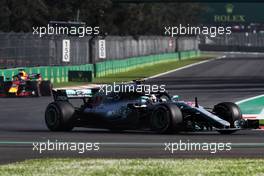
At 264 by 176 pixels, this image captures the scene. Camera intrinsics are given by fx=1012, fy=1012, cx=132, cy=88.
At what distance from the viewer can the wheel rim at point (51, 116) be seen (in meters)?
22.5

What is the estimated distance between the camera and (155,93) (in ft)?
73.3

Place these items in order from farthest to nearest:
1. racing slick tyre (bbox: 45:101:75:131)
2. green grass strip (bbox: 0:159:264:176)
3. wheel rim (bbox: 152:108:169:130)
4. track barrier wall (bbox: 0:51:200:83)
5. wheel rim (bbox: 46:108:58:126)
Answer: track barrier wall (bbox: 0:51:200:83)
wheel rim (bbox: 46:108:58:126)
racing slick tyre (bbox: 45:101:75:131)
wheel rim (bbox: 152:108:169:130)
green grass strip (bbox: 0:159:264:176)

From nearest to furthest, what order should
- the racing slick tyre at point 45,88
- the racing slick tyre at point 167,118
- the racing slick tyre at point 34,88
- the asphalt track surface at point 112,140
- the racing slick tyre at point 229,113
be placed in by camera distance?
the asphalt track surface at point 112,140 → the racing slick tyre at point 167,118 → the racing slick tyre at point 229,113 → the racing slick tyre at point 34,88 → the racing slick tyre at point 45,88

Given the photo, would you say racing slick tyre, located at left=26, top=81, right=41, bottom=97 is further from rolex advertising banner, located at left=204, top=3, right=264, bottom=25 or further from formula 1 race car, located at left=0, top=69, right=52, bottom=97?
rolex advertising banner, located at left=204, top=3, right=264, bottom=25

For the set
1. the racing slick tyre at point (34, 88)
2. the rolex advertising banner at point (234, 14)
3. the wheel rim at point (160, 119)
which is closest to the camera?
the wheel rim at point (160, 119)

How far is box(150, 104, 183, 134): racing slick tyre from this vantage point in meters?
20.8

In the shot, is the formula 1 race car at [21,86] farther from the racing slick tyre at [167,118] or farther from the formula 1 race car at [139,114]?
the racing slick tyre at [167,118]

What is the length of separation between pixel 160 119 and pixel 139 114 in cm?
78

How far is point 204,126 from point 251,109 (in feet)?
23.8

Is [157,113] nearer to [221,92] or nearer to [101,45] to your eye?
[221,92]

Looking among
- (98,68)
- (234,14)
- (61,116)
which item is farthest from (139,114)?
(234,14)

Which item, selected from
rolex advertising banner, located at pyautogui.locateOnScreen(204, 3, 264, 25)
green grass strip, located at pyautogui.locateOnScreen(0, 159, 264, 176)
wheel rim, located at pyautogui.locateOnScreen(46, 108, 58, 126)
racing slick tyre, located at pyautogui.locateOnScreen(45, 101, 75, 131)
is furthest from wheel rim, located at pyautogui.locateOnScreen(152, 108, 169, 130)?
rolex advertising banner, located at pyautogui.locateOnScreen(204, 3, 264, 25)

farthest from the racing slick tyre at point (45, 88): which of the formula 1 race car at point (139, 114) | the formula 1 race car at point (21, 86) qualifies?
the formula 1 race car at point (139, 114)

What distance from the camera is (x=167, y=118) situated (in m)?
20.8
